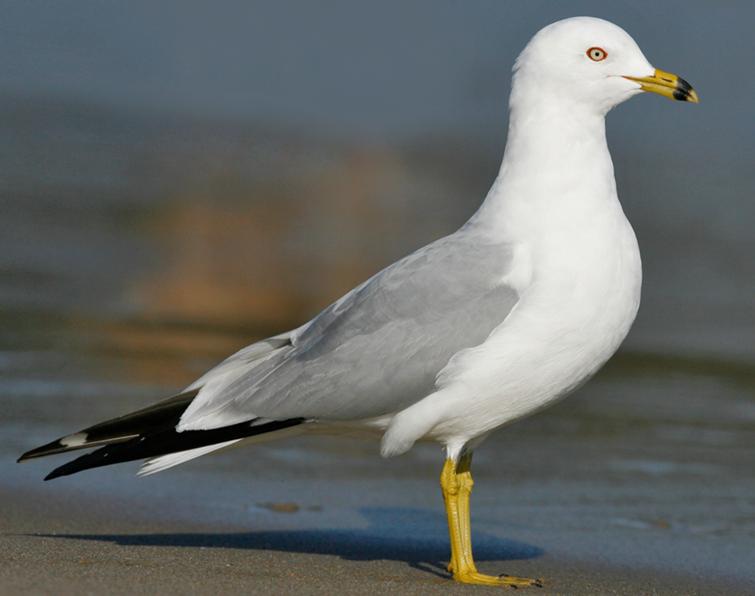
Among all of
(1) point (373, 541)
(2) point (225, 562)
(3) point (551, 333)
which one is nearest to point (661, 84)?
(3) point (551, 333)

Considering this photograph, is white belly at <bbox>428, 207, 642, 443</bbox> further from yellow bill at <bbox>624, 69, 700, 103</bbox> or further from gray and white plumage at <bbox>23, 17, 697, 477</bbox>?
yellow bill at <bbox>624, 69, 700, 103</bbox>

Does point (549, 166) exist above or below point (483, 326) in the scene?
above

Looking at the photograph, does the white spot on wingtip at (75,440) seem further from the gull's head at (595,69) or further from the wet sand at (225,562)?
the gull's head at (595,69)

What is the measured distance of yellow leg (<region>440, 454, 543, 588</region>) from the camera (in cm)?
606

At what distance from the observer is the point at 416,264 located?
6188 mm

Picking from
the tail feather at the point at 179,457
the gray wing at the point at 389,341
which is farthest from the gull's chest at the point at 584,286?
the tail feather at the point at 179,457

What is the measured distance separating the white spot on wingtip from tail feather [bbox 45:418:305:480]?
0.10m

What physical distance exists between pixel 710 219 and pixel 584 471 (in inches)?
370

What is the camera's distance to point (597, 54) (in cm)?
636

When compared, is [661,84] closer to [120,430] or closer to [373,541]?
[373,541]

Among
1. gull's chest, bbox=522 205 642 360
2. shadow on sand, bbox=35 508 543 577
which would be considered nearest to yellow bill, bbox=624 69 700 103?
gull's chest, bbox=522 205 642 360

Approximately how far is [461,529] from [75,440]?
1.59m

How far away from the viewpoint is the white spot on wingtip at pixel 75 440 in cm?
632

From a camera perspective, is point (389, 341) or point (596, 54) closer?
point (389, 341)
